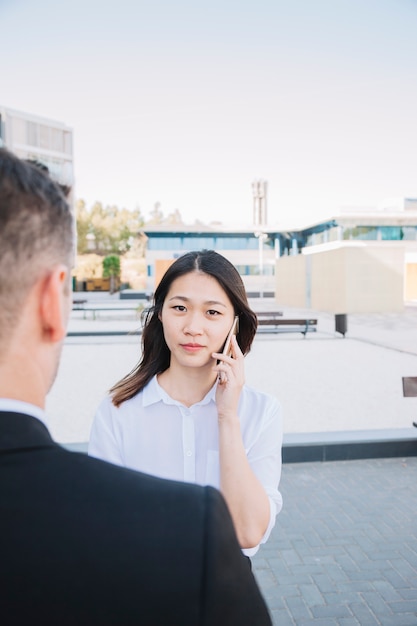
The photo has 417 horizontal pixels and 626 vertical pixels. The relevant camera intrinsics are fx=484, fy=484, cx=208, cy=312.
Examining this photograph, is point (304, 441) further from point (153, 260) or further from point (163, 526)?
point (153, 260)

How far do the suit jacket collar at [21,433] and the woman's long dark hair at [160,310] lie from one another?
1.17 meters

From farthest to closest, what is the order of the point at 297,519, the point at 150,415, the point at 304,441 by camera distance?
the point at 304,441 → the point at 297,519 → the point at 150,415

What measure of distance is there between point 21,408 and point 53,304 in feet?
0.61

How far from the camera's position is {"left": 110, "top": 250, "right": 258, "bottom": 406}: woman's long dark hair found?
201 cm

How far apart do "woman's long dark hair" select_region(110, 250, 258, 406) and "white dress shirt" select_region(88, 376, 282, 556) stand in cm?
11

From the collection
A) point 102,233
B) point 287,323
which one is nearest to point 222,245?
point 102,233

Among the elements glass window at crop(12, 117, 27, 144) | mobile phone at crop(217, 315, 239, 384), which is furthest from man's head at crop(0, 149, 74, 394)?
glass window at crop(12, 117, 27, 144)

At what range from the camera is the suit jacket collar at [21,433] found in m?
0.70

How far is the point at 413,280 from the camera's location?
1548 inches

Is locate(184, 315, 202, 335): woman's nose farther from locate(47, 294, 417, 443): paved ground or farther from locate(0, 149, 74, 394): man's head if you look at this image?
locate(47, 294, 417, 443): paved ground

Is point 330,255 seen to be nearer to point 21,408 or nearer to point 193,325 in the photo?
point 193,325

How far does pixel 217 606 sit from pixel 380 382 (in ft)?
30.7

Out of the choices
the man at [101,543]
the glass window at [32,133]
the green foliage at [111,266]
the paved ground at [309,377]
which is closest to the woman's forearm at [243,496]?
the man at [101,543]

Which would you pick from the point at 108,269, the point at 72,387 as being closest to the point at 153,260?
the point at 108,269
